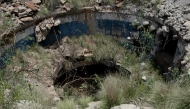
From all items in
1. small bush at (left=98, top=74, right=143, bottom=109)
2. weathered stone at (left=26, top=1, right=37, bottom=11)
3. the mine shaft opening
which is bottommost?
the mine shaft opening

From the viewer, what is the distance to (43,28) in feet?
19.2

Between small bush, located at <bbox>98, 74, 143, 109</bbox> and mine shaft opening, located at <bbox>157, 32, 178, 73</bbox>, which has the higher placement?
small bush, located at <bbox>98, 74, 143, 109</bbox>

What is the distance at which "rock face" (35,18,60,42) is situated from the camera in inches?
232

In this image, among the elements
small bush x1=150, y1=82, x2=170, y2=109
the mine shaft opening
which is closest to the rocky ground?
the mine shaft opening

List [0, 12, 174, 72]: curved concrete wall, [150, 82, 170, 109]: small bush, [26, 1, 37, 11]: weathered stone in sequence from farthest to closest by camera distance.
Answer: [0, 12, 174, 72]: curved concrete wall, [26, 1, 37, 11]: weathered stone, [150, 82, 170, 109]: small bush

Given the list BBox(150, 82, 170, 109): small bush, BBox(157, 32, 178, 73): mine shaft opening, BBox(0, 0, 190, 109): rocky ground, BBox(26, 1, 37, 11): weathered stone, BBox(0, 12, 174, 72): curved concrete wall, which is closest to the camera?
BBox(150, 82, 170, 109): small bush

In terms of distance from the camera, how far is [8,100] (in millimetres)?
2641

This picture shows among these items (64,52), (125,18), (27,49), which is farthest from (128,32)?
(27,49)

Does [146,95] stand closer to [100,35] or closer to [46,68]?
[46,68]

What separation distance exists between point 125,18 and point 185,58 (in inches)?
98.1

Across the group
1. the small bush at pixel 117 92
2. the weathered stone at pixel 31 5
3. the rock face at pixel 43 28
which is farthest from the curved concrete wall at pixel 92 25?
the small bush at pixel 117 92

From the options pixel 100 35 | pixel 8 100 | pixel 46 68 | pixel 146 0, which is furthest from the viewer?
pixel 100 35

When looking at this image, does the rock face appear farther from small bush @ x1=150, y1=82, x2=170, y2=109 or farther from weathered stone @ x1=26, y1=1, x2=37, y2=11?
small bush @ x1=150, y1=82, x2=170, y2=109

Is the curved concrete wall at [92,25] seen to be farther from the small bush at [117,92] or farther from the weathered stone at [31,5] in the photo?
the small bush at [117,92]
